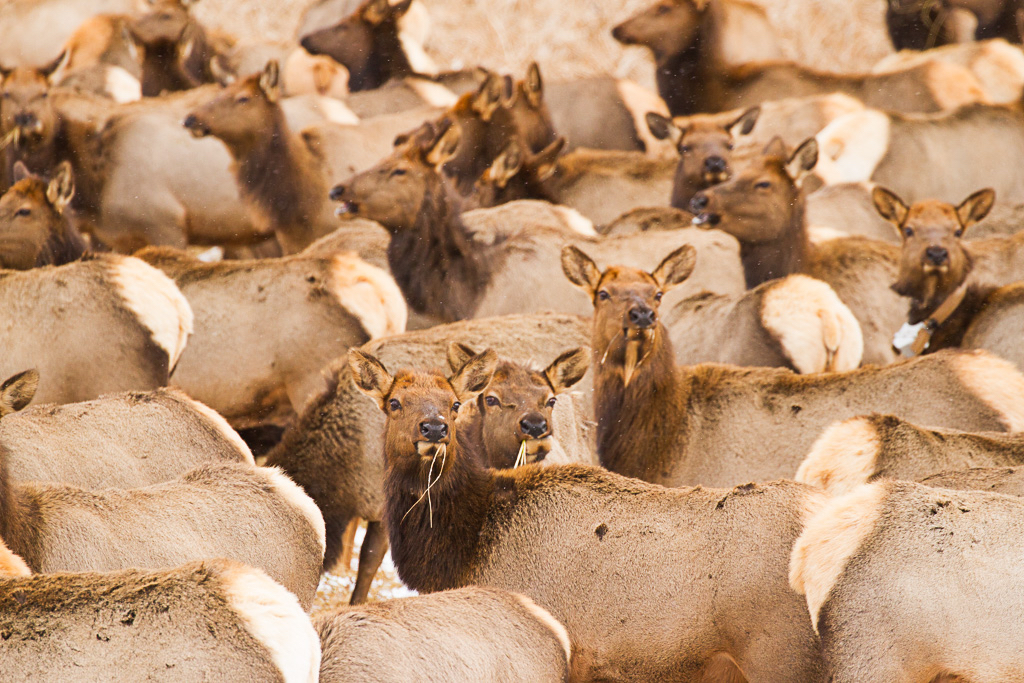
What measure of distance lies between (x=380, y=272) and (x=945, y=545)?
14.3 ft

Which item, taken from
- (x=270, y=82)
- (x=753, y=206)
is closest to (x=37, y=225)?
(x=270, y=82)

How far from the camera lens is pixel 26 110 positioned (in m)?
10.0

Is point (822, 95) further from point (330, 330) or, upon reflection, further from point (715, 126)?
point (330, 330)

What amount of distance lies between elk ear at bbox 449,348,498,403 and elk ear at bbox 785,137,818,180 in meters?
3.60

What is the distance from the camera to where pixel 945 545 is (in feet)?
14.0

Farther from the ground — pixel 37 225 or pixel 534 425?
pixel 37 225

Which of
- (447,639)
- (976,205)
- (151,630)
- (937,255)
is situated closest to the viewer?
(151,630)

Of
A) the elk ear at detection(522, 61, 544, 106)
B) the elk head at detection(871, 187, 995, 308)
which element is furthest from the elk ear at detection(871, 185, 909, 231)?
the elk ear at detection(522, 61, 544, 106)

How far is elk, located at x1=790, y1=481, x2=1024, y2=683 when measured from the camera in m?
4.15

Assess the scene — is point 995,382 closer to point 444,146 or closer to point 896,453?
point 896,453

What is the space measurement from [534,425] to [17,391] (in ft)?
6.66

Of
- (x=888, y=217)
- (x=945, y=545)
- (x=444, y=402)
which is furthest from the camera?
(x=888, y=217)

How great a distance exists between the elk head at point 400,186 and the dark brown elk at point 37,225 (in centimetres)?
156

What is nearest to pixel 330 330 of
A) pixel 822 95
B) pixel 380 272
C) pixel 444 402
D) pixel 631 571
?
pixel 380 272
